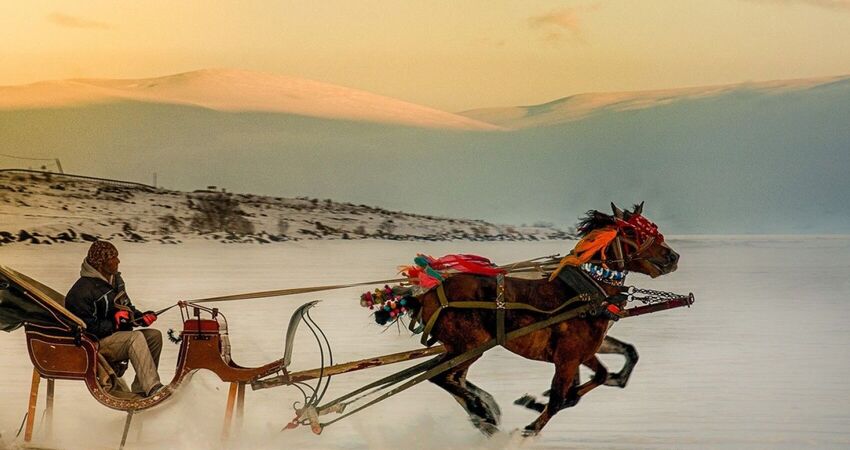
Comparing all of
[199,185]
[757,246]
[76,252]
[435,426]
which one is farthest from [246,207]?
[435,426]

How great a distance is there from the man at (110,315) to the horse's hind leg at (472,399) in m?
1.42

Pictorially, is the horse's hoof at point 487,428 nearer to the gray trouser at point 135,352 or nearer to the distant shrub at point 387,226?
the gray trouser at point 135,352

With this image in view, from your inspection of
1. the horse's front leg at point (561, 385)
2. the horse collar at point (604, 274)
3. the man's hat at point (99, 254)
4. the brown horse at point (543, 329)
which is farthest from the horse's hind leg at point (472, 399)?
the man's hat at point (99, 254)

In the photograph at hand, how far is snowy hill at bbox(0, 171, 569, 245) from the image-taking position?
13.4 meters

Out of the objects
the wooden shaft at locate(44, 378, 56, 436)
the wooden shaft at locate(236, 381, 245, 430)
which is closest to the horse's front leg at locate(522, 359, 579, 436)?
the wooden shaft at locate(236, 381, 245, 430)

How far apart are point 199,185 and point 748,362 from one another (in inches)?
249

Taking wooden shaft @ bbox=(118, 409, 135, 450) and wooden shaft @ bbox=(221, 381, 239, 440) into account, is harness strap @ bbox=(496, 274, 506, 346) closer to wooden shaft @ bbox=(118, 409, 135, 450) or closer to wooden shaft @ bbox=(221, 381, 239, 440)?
wooden shaft @ bbox=(221, 381, 239, 440)

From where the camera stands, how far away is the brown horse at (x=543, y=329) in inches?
249

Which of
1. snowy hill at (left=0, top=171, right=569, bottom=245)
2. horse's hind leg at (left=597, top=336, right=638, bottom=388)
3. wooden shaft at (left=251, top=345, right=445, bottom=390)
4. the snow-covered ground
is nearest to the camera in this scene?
wooden shaft at (left=251, top=345, right=445, bottom=390)

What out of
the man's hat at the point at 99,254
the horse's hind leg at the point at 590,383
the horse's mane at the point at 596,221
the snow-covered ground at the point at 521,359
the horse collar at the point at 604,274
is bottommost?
the snow-covered ground at the point at 521,359

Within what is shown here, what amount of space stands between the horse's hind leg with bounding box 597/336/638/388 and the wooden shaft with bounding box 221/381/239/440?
186 centimetres

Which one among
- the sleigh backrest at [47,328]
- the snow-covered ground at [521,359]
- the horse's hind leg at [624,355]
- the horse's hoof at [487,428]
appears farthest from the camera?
the snow-covered ground at [521,359]

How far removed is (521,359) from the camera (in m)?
10.3

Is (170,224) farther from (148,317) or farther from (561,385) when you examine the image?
(561,385)
